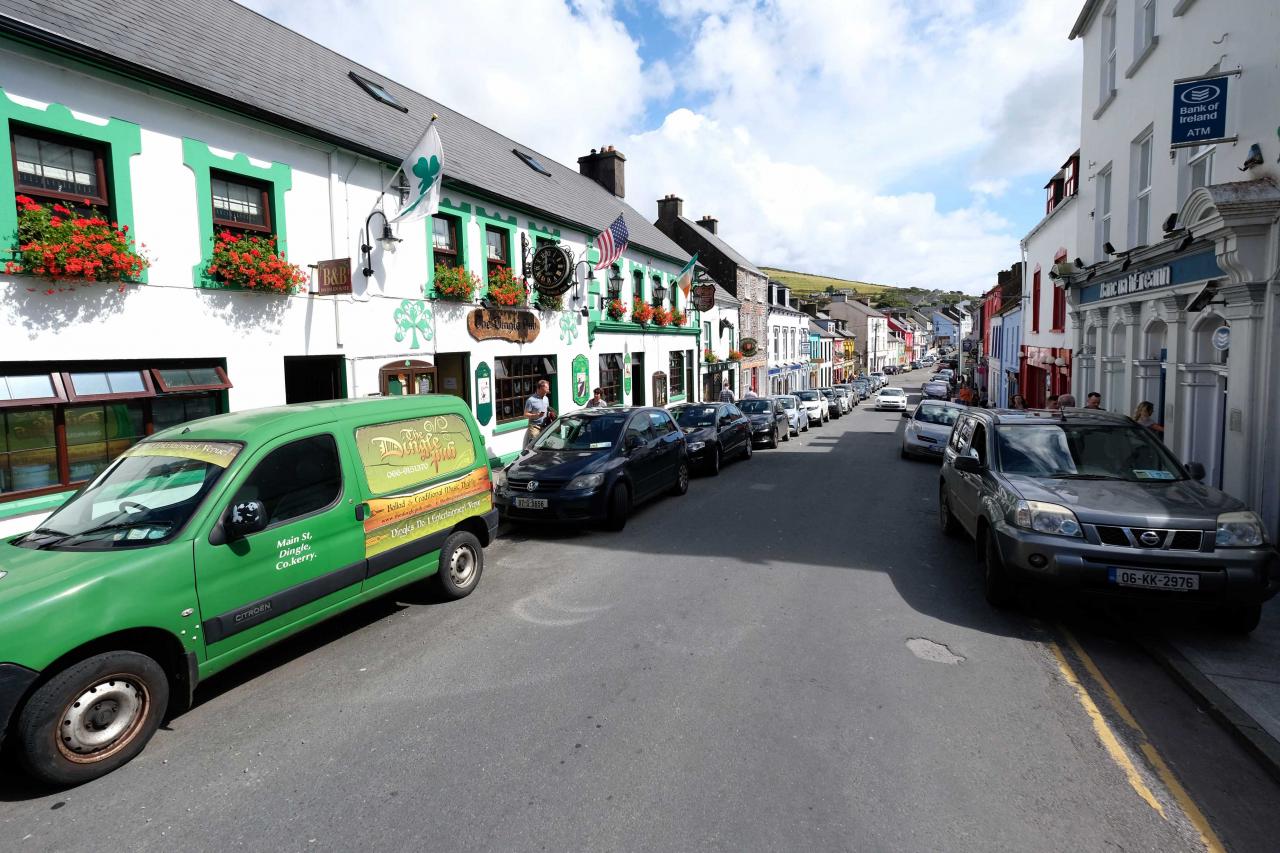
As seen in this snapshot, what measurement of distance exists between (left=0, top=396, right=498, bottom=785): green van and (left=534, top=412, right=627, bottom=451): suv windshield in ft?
12.7

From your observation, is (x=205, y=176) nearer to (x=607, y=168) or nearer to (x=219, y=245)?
(x=219, y=245)

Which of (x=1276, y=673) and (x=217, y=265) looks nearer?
(x=1276, y=673)

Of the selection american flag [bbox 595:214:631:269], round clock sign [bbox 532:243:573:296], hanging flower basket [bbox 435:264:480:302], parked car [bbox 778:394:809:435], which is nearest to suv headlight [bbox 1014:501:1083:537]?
hanging flower basket [bbox 435:264:480:302]

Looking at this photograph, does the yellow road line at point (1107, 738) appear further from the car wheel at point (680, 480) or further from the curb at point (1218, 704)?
the car wheel at point (680, 480)

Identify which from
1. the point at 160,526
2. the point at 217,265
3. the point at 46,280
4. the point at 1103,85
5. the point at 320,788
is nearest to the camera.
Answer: the point at 320,788

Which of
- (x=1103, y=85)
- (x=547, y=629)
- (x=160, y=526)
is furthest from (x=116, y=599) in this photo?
(x=1103, y=85)

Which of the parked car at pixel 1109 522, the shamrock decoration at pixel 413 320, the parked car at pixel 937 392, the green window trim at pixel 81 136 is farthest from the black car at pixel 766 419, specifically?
the parked car at pixel 937 392

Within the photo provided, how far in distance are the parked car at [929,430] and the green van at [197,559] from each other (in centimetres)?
1368

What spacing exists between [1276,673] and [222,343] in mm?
11452

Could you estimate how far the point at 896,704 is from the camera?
4.39 meters

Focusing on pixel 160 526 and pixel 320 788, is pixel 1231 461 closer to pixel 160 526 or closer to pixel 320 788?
pixel 320 788

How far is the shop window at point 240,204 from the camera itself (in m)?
9.34

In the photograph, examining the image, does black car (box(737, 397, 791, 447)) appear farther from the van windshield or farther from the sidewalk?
the van windshield

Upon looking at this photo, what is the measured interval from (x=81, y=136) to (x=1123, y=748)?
11.2m
